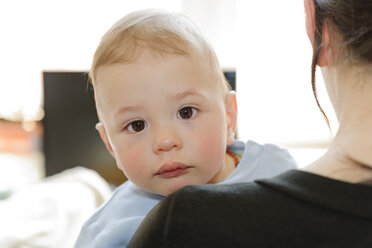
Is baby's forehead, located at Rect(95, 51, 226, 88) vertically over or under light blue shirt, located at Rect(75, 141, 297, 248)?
over

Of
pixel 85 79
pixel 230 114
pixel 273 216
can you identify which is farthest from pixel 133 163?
pixel 85 79

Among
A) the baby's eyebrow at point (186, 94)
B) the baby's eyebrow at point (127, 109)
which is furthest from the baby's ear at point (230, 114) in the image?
the baby's eyebrow at point (127, 109)

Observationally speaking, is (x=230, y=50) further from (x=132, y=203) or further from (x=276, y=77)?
(x=132, y=203)

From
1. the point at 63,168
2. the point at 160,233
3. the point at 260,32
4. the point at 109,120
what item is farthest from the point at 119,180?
the point at 160,233

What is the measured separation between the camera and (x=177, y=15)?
44.6 inches

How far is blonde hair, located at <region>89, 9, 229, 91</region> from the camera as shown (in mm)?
1016

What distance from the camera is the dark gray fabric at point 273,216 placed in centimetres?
61

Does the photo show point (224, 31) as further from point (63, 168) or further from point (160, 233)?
point (160, 233)

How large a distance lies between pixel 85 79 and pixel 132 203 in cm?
188

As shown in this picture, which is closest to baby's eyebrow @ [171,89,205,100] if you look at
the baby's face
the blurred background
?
the baby's face

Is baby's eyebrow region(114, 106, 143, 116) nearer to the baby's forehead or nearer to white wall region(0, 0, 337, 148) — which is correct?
the baby's forehead

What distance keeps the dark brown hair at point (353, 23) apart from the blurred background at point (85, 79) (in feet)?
7.47

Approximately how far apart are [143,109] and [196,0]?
265 cm

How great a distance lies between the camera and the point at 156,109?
38.3 inches
